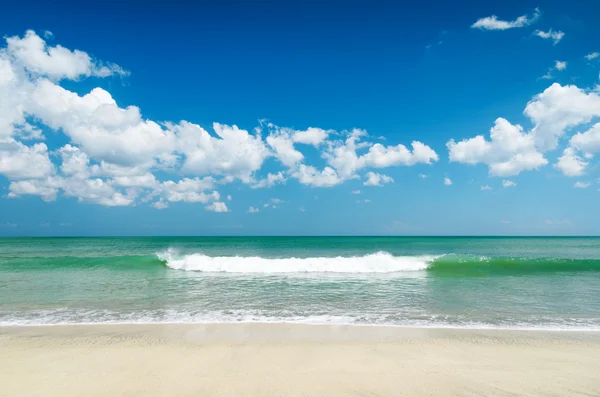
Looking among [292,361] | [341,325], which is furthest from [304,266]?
[292,361]

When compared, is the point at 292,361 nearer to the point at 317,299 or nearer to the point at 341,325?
the point at 341,325

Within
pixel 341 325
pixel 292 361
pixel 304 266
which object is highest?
pixel 292 361

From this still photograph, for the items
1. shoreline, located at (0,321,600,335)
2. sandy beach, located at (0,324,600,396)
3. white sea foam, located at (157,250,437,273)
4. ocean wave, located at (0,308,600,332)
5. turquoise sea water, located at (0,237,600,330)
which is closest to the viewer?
sandy beach, located at (0,324,600,396)

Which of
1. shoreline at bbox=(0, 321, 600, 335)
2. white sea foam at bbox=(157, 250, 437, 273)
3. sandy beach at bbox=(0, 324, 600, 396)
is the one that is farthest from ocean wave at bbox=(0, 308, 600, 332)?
white sea foam at bbox=(157, 250, 437, 273)

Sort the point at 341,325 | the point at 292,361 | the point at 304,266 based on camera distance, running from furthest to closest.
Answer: the point at 304,266 < the point at 341,325 < the point at 292,361

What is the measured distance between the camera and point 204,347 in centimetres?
731

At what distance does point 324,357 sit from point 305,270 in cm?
1617

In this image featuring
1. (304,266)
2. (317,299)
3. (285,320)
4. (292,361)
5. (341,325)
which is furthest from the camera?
(304,266)

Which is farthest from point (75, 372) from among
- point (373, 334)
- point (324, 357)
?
point (373, 334)

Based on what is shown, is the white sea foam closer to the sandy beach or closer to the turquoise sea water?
the turquoise sea water

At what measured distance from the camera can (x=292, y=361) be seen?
6.48 m

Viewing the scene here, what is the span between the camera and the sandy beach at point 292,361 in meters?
5.36

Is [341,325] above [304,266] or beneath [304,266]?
above

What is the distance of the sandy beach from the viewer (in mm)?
5359
